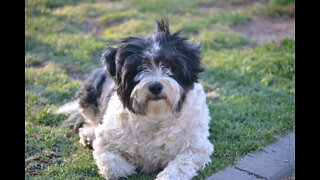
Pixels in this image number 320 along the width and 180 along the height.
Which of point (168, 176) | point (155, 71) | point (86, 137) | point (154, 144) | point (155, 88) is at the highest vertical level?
point (155, 71)

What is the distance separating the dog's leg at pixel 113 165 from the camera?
157 inches

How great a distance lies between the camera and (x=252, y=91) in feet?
19.3

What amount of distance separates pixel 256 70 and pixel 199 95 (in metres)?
2.37

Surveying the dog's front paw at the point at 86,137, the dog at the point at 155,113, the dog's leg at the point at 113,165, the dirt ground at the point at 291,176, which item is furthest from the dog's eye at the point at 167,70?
the dirt ground at the point at 291,176

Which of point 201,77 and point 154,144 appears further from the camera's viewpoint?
point 201,77

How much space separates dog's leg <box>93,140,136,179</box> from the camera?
4.00m

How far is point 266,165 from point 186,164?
0.80 metres

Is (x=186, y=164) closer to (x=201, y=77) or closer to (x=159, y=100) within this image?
(x=159, y=100)

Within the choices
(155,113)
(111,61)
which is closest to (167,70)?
(155,113)

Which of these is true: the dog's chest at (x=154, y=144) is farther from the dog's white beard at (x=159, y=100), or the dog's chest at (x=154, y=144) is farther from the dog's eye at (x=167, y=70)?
the dog's eye at (x=167, y=70)

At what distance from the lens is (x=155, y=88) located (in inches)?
145

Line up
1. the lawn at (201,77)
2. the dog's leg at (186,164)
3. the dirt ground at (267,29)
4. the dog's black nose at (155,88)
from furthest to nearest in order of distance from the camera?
the dirt ground at (267,29) → the lawn at (201,77) → the dog's leg at (186,164) → the dog's black nose at (155,88)
